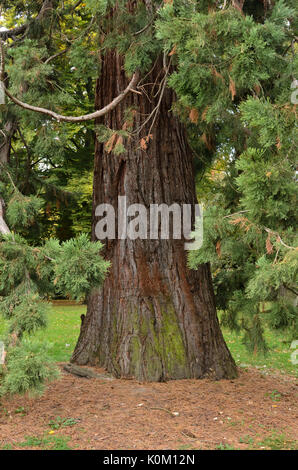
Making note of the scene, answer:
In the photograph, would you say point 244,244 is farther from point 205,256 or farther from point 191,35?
point 191,35

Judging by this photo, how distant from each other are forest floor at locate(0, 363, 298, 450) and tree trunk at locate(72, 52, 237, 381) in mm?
260

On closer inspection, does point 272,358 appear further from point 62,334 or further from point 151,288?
point 62,334

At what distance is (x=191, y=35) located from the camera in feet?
14.1

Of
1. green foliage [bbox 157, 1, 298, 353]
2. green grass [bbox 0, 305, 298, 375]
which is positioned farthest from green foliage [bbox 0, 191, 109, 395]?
green grass [bbox 0, 305, 298, 375]

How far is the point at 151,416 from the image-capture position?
190 inches

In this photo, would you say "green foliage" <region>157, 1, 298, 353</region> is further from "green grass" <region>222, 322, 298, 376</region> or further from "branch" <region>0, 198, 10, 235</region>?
"green grass" <region>222, 322, 298, 376</region>

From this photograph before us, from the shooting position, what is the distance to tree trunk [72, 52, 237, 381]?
19.7ft

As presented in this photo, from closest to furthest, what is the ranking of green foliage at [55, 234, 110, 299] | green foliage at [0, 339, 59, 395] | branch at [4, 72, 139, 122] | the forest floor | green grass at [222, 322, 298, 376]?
green foliage at [0, 339, 59, 395] → green foliage at [55, 234, 110, 299] → the forest floor → branch at [4, 72, 139, 122] → green grass at [222, 322, 298, 376]

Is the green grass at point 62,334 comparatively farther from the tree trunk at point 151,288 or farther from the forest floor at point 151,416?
the forest floor at point 151,416

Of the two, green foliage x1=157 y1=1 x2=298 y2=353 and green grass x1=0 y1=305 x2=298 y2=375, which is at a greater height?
green foliage x1=157 y1=1 x2=298 y2=353

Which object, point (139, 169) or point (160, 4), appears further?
point (139, 169)

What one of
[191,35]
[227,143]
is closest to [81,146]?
[227,143]

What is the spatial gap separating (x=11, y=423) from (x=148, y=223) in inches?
105

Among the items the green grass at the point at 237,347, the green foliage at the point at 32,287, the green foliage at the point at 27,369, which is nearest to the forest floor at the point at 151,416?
the green foliage at the point at 27,369
